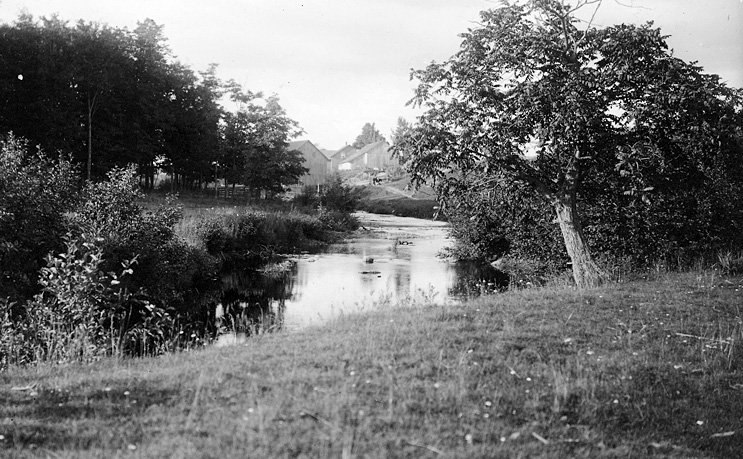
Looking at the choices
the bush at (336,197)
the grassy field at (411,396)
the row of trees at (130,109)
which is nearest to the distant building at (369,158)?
A: the row of trees at (130,109)

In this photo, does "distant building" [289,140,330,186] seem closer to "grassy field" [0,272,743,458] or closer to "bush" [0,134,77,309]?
"bush" [0,134,77,309]

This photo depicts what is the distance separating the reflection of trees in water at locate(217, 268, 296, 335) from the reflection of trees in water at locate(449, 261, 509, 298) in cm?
544

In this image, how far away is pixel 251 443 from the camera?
15.7 feet

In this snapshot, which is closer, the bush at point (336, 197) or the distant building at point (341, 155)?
the bush at point (336, 197)

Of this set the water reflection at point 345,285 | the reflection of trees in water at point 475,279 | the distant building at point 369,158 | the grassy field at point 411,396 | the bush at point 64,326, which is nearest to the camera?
the grassy field at point 411,396

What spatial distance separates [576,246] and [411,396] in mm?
10178

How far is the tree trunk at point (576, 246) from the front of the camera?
14.4 m

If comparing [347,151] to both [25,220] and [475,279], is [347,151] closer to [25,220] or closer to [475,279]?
[475,279]

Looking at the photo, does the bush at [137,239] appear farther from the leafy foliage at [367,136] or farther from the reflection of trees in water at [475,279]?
the leafy foliage at [367,136]

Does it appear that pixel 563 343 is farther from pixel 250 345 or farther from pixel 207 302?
pixel 207 302

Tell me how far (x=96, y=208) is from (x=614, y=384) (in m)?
12.8

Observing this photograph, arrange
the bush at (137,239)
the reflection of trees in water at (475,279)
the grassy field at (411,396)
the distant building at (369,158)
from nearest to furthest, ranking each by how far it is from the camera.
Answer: the grassy field at (411,396), the bush at (137,239), the reflection of trees in water at (475,279), the distant building at (369,158)

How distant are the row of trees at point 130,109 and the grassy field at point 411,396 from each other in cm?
2409

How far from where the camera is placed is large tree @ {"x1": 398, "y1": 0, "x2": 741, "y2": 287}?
12922mm
